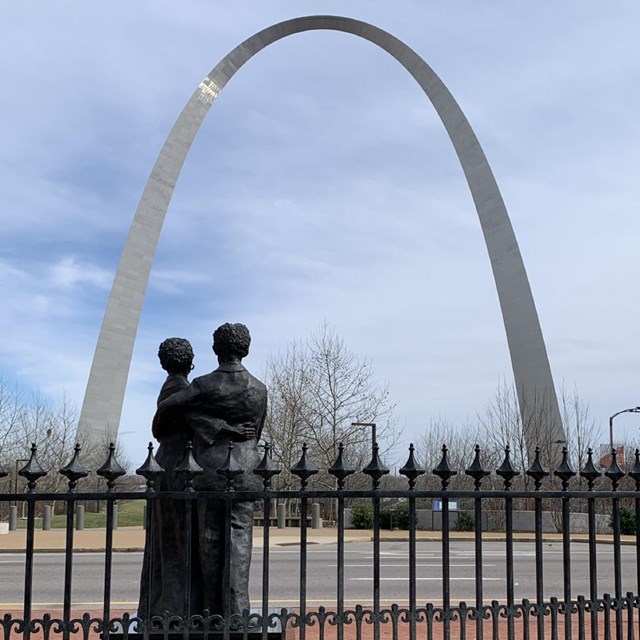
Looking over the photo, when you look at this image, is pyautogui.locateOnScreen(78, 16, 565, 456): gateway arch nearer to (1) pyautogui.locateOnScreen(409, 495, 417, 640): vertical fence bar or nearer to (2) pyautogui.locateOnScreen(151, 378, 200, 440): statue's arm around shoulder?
(2) pyautogui.locateOnScreen(151, 378, 200, 440): statue's arm around shoulder

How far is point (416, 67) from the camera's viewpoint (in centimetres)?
4203

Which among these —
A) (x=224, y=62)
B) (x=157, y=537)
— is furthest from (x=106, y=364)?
(x=157, y=537)

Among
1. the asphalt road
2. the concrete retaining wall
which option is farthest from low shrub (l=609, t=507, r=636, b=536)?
the asphalt road

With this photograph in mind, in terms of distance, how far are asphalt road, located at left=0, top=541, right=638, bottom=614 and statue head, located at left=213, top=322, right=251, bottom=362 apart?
5.77 meters

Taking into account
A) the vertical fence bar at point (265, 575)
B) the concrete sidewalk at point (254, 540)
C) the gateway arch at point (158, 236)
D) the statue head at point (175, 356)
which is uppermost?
the gateway arch at point (158, 236)

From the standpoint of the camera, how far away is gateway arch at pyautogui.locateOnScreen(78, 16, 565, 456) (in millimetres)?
37688

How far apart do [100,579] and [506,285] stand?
1064 inches

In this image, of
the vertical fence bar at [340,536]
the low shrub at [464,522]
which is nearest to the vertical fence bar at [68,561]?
the vertical fence bar at [340,536]

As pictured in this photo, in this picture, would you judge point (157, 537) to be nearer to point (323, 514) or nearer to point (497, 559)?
point (497, 559)

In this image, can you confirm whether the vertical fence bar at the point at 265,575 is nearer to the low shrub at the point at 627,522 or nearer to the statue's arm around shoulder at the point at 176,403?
the statue's arm around shoulder at the point at 176,403

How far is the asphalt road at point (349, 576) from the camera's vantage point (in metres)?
Answer: 12.3

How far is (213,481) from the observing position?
5.97 metres

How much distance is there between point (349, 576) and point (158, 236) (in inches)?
1139

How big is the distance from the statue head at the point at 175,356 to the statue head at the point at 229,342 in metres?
0.56
